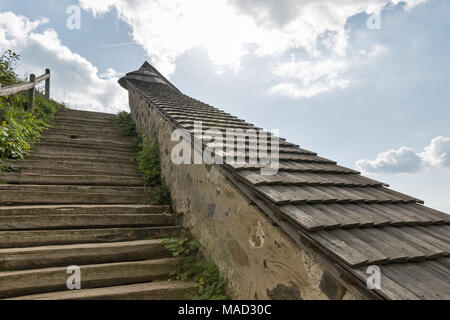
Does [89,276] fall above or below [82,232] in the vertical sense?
below

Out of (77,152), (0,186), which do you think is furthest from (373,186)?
(77,152)

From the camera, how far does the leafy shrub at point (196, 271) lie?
214 cm

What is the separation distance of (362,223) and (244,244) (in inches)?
33.7

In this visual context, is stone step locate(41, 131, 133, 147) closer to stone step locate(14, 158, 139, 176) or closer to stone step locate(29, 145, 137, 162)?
stone step locate(29, 145, 137, 162)

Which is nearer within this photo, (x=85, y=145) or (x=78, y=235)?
(x=78, y=235)

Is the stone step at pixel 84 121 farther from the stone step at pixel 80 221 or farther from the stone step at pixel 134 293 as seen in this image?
the stone step at pixel 134 293

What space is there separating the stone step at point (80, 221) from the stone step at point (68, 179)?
2.94ft

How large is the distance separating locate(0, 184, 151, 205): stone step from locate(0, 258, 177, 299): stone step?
1.17 metres

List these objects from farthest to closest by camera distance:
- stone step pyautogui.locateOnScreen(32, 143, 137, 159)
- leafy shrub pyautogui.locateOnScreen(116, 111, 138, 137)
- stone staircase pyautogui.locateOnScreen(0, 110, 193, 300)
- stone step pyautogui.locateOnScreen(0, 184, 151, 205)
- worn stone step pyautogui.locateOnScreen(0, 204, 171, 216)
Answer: leafy shrub pyautogui.locateOnScreen(116, 111, 138, 137) < stone step pyautogui.locateOnScreen(32, 143, 137, 159) < stone step pyautogui.locateOnScreen(0, 184, 151, 205) < worn stone step pyautogui.locateOnScreen(0, 204, 171, 216) < stone staircase pyautogui.locateOnScreen(0, 110, 193, 300)

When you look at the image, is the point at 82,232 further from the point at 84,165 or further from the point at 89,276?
the point at 84,165

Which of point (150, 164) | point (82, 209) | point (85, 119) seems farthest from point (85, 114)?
point (82, 209)

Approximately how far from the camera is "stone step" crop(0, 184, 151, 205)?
3129 mm

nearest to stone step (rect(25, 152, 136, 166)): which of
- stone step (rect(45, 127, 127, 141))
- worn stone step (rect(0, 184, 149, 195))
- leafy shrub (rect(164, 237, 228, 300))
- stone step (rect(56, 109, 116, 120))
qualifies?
worn stone step (rect(0, 184, 149, 195))

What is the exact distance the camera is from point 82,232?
2.75 m
